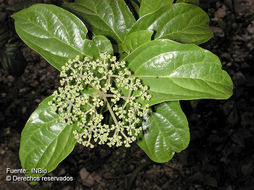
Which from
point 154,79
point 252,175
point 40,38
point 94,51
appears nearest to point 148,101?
point 154,79

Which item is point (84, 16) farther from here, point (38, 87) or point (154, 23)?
point (38, 87)

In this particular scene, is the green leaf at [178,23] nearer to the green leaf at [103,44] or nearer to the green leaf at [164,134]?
the green leaf at [103,44]

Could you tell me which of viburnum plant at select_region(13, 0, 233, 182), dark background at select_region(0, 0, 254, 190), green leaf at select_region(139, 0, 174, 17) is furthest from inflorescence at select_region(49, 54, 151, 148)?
dark background at select_region(0, 0, 254, 190)

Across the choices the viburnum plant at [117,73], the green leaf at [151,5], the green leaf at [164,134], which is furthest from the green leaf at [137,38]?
the green leaf at [164,134]

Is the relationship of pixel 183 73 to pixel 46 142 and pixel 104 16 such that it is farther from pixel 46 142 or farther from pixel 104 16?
pixel 46 142

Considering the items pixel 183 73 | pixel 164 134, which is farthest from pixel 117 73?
pixel 164 134

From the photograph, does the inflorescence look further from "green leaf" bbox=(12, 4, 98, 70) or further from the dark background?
the dark background
